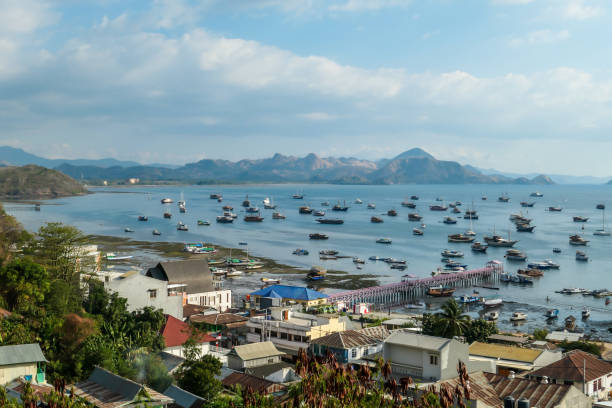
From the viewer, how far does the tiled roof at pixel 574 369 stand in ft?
73.5

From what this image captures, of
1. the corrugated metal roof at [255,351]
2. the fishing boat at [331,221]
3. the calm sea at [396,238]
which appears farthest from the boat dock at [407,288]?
the fishing boat at [331,221]

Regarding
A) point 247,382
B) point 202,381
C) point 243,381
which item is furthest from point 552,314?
point 202,381

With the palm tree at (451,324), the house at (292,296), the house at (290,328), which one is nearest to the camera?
the house at (290,328)

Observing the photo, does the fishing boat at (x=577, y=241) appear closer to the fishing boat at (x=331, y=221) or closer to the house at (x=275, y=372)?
the fishing boat at (x=331, y=221)

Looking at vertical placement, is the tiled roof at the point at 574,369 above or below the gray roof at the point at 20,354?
below

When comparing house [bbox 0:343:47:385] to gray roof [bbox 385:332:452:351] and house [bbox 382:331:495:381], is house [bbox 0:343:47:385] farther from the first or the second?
gray roof [bbox 385:332:452:351]

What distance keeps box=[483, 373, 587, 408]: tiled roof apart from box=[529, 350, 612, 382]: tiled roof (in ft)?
12.7

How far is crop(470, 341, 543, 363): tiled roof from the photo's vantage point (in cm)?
2582

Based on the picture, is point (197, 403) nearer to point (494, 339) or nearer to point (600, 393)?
point (600, 393)

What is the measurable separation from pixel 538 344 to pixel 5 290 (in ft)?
88.5

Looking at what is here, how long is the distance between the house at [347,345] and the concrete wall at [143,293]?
32.9 feet

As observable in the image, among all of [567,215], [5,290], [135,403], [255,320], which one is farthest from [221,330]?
[567,215]

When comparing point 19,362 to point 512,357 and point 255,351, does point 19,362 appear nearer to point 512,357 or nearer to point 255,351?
point 255,351

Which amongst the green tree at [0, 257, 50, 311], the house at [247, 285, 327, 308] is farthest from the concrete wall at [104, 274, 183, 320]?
the house at [247, 285, 327, 308]
